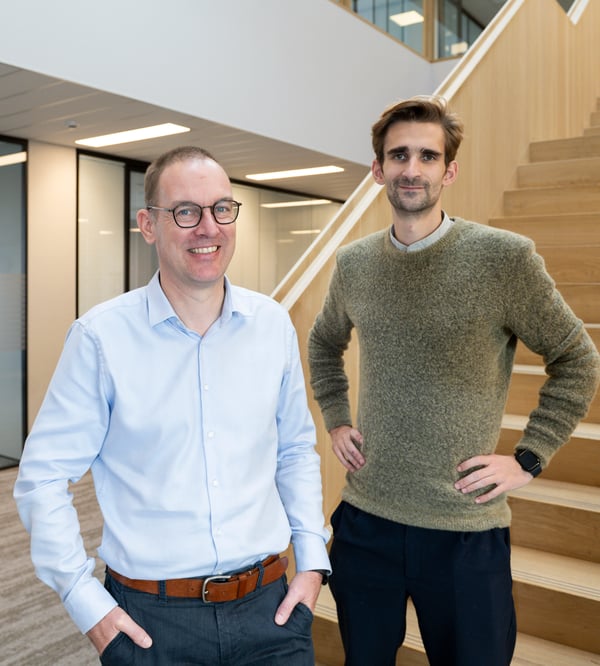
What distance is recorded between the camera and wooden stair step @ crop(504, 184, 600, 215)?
4.12m

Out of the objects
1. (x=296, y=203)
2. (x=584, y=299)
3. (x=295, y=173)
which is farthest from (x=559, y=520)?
(x=296, y=203)

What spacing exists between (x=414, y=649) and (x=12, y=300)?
4.81m

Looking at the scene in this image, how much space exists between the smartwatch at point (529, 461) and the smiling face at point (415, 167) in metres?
0.60

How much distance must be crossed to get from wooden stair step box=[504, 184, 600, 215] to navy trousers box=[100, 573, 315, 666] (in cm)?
337

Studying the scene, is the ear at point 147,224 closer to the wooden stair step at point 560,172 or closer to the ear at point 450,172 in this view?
the ear at point 450,172

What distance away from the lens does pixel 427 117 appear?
1.69m

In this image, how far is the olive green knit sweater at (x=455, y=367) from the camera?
162 cm

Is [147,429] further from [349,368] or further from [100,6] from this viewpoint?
[100,6]

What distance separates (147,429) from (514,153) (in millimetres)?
3782

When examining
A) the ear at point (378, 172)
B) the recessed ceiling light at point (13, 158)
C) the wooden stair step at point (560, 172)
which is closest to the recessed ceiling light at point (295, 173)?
the recessed ceiling light at point (13, 158)

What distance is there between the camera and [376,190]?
113 inches

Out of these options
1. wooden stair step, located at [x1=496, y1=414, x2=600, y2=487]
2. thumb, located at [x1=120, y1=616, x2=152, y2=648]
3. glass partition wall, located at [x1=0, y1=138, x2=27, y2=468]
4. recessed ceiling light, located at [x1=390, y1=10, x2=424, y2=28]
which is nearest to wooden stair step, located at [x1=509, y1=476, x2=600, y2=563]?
wooden stair step, located at [x1=496, y1=414, x2=600, y2=487]

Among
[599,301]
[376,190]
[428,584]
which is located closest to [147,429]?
[428,584]

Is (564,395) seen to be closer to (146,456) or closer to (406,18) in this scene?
(146,456)
